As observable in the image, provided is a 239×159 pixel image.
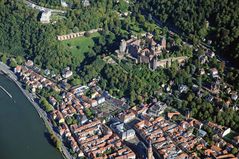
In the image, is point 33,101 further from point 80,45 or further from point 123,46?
point 123,46

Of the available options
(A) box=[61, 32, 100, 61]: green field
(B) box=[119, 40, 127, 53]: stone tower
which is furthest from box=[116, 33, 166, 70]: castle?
(A) box=[61, 32, 100, 61]: green field

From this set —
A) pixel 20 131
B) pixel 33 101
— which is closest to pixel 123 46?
pixel 33 101

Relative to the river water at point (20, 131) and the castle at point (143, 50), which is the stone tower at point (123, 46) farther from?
the river water at point (20, 131)

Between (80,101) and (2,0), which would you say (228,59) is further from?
(2,0)

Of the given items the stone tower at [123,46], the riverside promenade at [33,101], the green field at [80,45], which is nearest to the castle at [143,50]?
the stone tower at [123,46]

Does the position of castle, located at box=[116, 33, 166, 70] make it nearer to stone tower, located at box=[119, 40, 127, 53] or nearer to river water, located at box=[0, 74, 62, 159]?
stone tower, located at box=[119, 40, 127, 53]

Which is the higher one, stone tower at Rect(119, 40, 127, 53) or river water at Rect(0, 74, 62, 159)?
stone tower at Rect(119, 40, 127, 53)
